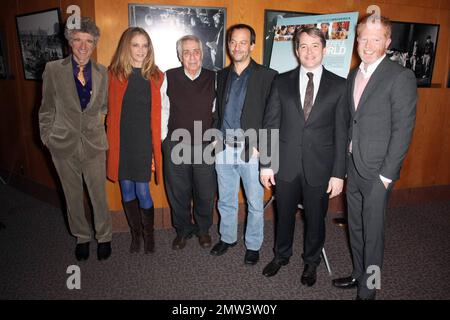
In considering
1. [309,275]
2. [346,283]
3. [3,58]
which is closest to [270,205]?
[309,275]

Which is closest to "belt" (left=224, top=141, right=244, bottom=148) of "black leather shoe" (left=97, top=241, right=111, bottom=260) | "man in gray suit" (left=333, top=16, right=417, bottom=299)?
"man in gray suit" (left=333, top=16, right=417, bottom=299)

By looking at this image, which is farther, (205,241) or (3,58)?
(3,58)

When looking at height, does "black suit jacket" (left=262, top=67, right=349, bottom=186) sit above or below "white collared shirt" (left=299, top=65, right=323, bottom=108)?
below

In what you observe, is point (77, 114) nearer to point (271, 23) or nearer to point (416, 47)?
point (271, 23)

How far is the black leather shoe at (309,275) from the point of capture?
2449 millimetres

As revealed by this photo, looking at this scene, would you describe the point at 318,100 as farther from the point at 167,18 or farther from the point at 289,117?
the point at 167,18

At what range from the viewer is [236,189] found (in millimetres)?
2740

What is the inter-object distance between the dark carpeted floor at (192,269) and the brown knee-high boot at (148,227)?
0.08 m

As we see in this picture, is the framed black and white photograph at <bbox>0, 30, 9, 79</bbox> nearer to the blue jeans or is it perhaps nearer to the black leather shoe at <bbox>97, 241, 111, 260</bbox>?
the black leather shoe at <bbox>97, 241, 111, 260</bbox>

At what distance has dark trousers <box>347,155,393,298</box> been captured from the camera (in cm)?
203

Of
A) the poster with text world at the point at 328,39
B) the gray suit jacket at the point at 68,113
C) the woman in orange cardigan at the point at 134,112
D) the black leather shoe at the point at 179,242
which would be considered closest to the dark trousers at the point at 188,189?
the black leather shoe at the point at 179,242

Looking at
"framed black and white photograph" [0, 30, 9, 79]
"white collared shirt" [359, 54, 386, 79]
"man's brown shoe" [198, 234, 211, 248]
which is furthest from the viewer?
A: "framed black and white photograph" [0, 30, 9, 79]

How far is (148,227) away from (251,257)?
92cm
